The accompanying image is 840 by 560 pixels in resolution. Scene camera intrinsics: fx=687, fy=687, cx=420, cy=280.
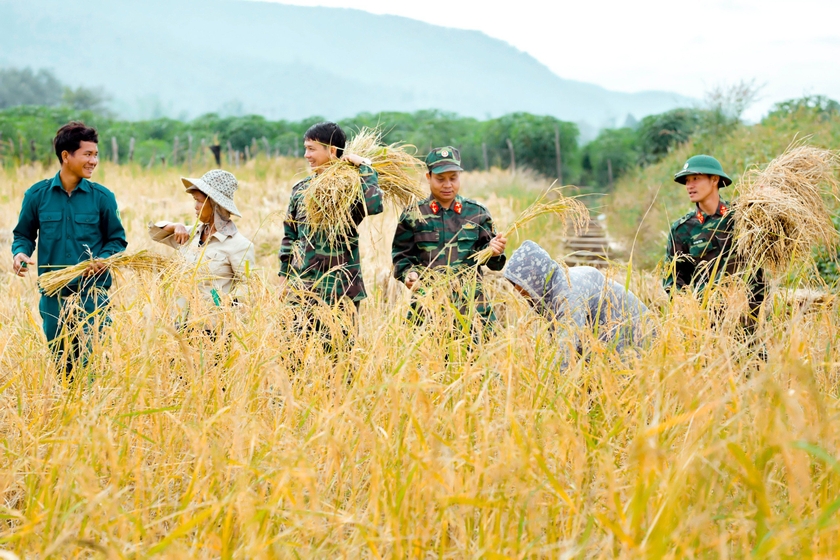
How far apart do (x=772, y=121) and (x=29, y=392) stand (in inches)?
473

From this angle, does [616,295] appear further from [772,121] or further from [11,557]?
[772,121]

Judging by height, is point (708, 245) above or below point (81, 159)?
below

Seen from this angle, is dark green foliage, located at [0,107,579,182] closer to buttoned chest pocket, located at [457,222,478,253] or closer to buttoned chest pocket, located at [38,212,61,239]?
buttoned chest pocket, located at [38,212,61,239]

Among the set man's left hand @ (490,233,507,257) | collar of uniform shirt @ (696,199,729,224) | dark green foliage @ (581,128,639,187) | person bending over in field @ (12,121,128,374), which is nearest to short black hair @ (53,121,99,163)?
person bending over in field @ (12,121,128,374)

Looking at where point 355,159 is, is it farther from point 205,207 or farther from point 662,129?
point 662,129

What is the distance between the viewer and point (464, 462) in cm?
170

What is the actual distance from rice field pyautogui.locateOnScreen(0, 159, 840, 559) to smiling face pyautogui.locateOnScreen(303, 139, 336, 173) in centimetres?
73

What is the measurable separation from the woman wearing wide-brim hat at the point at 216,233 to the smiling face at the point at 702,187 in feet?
6.90

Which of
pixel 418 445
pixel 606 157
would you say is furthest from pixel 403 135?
pixel 418 445

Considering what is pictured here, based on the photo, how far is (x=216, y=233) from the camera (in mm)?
3348

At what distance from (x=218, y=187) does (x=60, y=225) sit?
2.51ft

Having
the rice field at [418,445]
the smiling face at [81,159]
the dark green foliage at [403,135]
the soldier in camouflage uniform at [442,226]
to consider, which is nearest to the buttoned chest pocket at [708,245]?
the rice field at [418,445]

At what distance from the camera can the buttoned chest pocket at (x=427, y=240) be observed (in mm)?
3414

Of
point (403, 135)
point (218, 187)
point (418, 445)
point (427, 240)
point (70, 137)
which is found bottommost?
point (418, 445)
